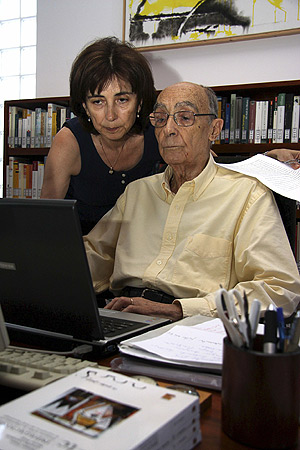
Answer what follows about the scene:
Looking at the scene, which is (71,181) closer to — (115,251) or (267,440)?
(115,251)

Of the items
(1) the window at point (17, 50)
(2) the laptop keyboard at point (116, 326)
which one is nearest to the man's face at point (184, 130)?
Result: (2) the laptop keyboard at point (116, 326)

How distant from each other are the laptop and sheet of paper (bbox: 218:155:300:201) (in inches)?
27.4

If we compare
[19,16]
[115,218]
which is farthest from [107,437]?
[19,16]

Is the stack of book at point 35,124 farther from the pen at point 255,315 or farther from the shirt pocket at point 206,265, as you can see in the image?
the pen at point 255,315

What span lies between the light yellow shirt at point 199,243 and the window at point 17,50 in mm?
2970

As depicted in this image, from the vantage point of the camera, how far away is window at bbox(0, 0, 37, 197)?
13.9ft

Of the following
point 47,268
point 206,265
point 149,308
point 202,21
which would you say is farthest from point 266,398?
point 202,21

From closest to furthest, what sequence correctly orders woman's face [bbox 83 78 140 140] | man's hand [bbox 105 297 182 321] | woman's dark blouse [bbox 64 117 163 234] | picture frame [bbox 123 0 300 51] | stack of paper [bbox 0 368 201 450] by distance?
stack of paper [bbox 0 368 201 450] < man's hand [bbox 105 297 182 321] < woman's face [bbox 83 78 140 140] < woman's dark blouse [bbox 64 117 163 234] < picture frame [bbox 123 0 300 51]

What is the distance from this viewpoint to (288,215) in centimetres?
148

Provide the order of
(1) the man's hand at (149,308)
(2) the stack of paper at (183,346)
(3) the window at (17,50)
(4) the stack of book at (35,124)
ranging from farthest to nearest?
(3) the window at (17,50), (4) the stack of book at (35,124), (1) the man's hand at (149,308), (2) the stack of paper at (183,346)

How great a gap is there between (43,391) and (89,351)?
245mm

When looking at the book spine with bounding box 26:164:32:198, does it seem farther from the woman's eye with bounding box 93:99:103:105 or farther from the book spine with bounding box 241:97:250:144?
the woman's eye with bounding box 93:99:103:105

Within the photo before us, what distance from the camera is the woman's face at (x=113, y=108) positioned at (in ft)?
6.27

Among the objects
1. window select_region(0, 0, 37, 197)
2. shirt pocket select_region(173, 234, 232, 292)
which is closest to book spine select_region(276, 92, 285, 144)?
shirt pocket select_region(173, 234, 232, 292)
